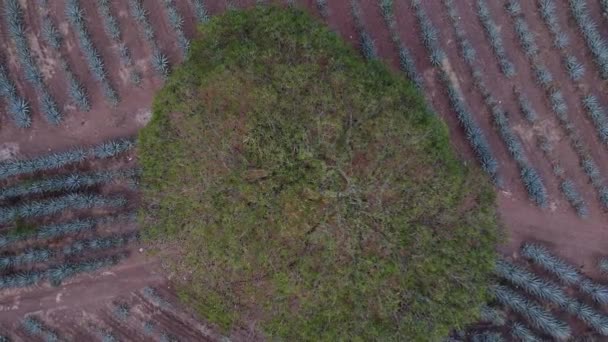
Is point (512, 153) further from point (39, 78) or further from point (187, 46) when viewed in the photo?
point (39, 78)

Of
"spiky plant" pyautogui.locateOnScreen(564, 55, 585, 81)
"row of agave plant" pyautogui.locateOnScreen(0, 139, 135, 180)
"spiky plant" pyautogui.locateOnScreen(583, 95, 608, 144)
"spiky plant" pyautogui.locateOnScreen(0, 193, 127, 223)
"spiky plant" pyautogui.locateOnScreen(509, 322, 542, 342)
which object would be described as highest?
"row of agave plant" pyautogui.locateOnScreen(0, 139, 135, 180)

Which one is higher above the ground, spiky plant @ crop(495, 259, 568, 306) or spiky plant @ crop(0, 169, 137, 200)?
spiky plant @ crop(0, 169, 137, 200)

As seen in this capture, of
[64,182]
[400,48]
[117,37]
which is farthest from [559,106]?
[64,182]

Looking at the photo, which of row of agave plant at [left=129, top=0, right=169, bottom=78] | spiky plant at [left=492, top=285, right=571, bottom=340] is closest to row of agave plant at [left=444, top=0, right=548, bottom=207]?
spiky plant at [left=492, top=285, right=571, bottom=340]

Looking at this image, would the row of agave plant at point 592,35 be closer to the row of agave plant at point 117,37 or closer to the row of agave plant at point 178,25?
the row of agave plant at point 178,25

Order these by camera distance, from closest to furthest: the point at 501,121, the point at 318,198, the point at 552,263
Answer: the point at 318,198 < the point at 552,263 < the point at 501,121

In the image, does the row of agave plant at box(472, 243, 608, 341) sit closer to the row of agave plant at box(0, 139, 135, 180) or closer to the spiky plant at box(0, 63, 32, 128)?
the row of agave plant at box(0, 139, 135, 180)

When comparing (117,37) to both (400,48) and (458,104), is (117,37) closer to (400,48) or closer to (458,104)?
(400,48)
